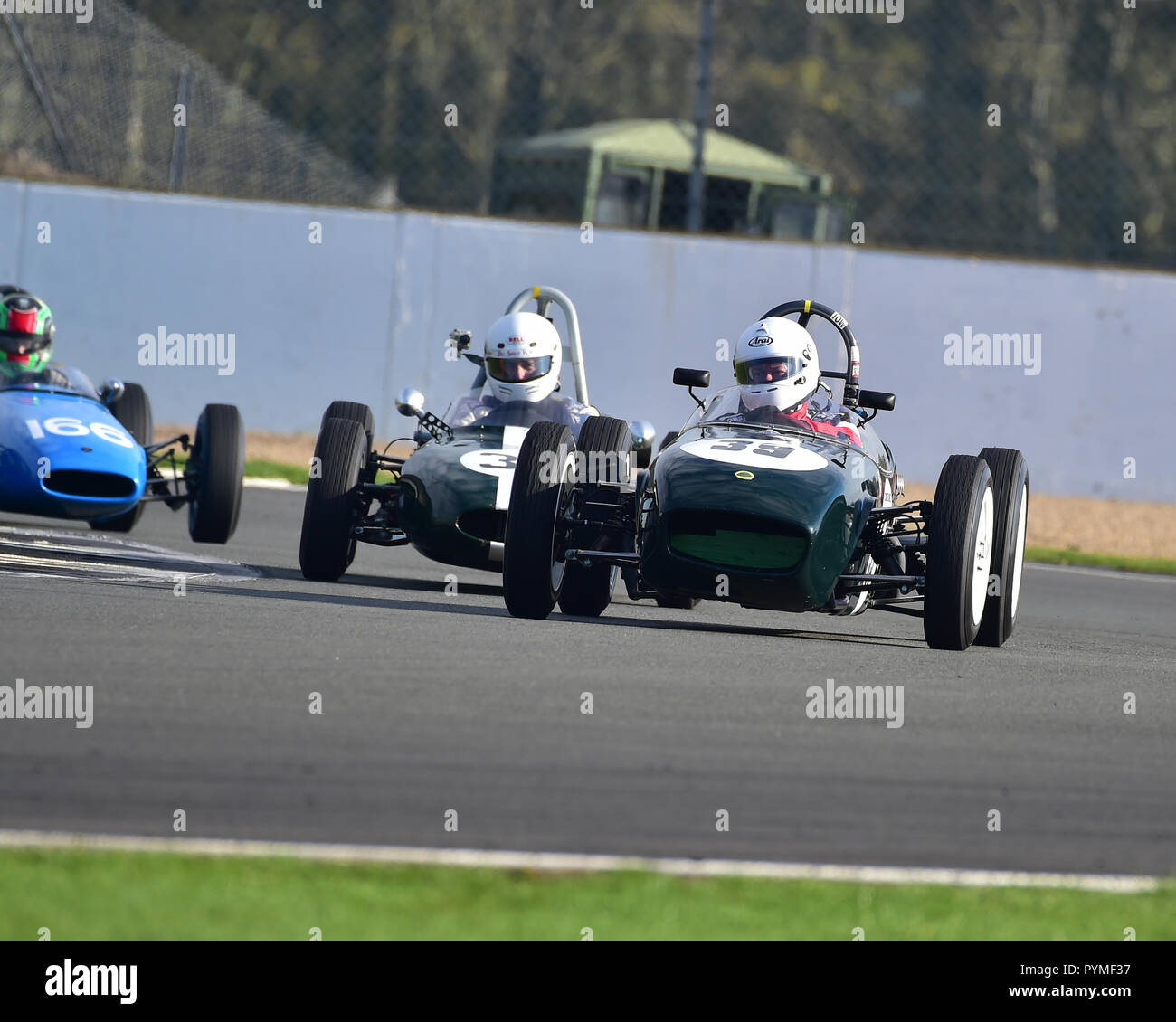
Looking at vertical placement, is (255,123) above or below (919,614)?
above

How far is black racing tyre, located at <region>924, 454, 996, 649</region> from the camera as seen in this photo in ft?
26.2

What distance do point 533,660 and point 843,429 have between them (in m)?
2.29

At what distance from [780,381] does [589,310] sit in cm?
885

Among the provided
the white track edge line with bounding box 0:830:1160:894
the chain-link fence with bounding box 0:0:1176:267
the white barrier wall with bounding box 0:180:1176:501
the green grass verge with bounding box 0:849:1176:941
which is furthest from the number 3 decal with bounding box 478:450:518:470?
the chain-link fence with bounding box 0:0:1176:267

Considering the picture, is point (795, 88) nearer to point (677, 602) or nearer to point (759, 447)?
point (677, 602)

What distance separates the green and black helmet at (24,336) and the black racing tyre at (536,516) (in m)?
3.67

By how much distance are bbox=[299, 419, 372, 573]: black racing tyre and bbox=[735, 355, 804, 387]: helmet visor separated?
1869mm

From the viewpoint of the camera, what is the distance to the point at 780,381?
29.4ft

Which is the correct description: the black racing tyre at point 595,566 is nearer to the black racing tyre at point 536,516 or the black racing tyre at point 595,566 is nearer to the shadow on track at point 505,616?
the shadow on track at point 505,616

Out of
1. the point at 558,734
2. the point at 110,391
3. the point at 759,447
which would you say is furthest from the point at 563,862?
the point at 110,391
